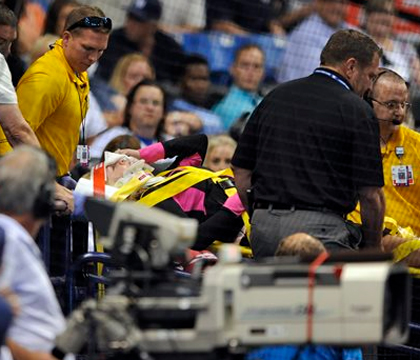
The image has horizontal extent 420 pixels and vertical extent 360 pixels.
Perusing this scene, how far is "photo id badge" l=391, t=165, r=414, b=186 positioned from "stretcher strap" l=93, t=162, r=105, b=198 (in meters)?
1.69

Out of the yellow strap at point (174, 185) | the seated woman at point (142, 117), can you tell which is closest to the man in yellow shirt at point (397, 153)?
the yellow strap at point (174, 185)

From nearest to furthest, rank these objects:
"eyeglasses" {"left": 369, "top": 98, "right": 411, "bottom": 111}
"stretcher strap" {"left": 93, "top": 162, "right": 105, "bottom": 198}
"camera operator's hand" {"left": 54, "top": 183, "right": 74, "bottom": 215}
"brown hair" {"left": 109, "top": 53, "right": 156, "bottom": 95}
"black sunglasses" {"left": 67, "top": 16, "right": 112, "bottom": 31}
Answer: "camera operator's hand" {"left": 54, "top": 183, "right": 74, "bottom": 215} → "stretcher strap" {"left": 93, "top": 162, "right": 105, "bottom": 198} → "black sunglasses" {"left": 67, "top": 16, "right": 112, "bottom": 31} → "eyeglasses" {"left": 369, "top": 98, "right": 411, "bottom": 111} → "brown hair" {"left": 109, "top": 53, "right": 156, "bottom": 95}

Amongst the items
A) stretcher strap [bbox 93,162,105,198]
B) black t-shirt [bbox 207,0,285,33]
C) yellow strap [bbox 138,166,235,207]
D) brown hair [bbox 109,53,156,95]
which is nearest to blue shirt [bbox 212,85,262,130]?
black t-shirt [bbox 207,0,285,33]

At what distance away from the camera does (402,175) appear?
30.3 ft

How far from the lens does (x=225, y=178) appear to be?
29.7ft

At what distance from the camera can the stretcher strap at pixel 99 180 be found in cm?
846

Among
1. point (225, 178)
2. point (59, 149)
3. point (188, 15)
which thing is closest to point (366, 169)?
point (225, 178)

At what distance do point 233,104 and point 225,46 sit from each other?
0.74 metres

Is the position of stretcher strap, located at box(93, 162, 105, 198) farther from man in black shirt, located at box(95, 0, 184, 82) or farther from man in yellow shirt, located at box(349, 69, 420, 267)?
man in black shirt, located at box(95, 0, 184, 82)

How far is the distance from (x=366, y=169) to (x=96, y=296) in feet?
5.10

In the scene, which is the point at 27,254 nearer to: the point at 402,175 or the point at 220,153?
the point at 402,175

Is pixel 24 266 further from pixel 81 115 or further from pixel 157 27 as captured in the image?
pixel 157 27

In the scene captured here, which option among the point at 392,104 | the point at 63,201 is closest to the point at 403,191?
the point at 392,104

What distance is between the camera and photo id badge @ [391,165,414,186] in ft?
30.3
